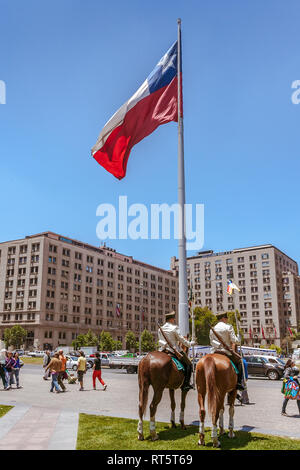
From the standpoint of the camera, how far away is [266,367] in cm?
3422

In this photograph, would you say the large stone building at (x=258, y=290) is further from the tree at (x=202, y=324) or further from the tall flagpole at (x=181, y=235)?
the tall flagpole at (x=181, y=235)

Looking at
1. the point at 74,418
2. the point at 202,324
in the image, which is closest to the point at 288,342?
the point at 202,324

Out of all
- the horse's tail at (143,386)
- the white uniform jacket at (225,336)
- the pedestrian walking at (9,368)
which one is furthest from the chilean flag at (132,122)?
the pedestrian walking at (9,368)

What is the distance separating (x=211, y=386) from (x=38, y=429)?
4165 mm

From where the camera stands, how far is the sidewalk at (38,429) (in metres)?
7.98

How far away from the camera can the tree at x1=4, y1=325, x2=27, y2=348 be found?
96500 mm

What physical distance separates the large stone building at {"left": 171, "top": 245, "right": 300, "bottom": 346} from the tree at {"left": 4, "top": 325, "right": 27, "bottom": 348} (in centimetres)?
5580

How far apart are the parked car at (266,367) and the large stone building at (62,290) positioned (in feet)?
187

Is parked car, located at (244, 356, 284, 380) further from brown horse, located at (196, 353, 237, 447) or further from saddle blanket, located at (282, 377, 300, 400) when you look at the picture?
brown horse, located at (196, 353, 237, 447)

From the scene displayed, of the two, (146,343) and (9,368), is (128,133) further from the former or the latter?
(146,343)

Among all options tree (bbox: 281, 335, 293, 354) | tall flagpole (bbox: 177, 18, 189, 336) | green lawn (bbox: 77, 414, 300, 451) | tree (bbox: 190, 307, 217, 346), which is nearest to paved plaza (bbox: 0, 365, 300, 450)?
green lawn (bbox: 77, 414, 300, 451)

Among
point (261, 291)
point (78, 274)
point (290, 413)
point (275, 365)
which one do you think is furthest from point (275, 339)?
point (290, 413)

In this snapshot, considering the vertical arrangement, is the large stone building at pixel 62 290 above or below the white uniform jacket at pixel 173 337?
above
